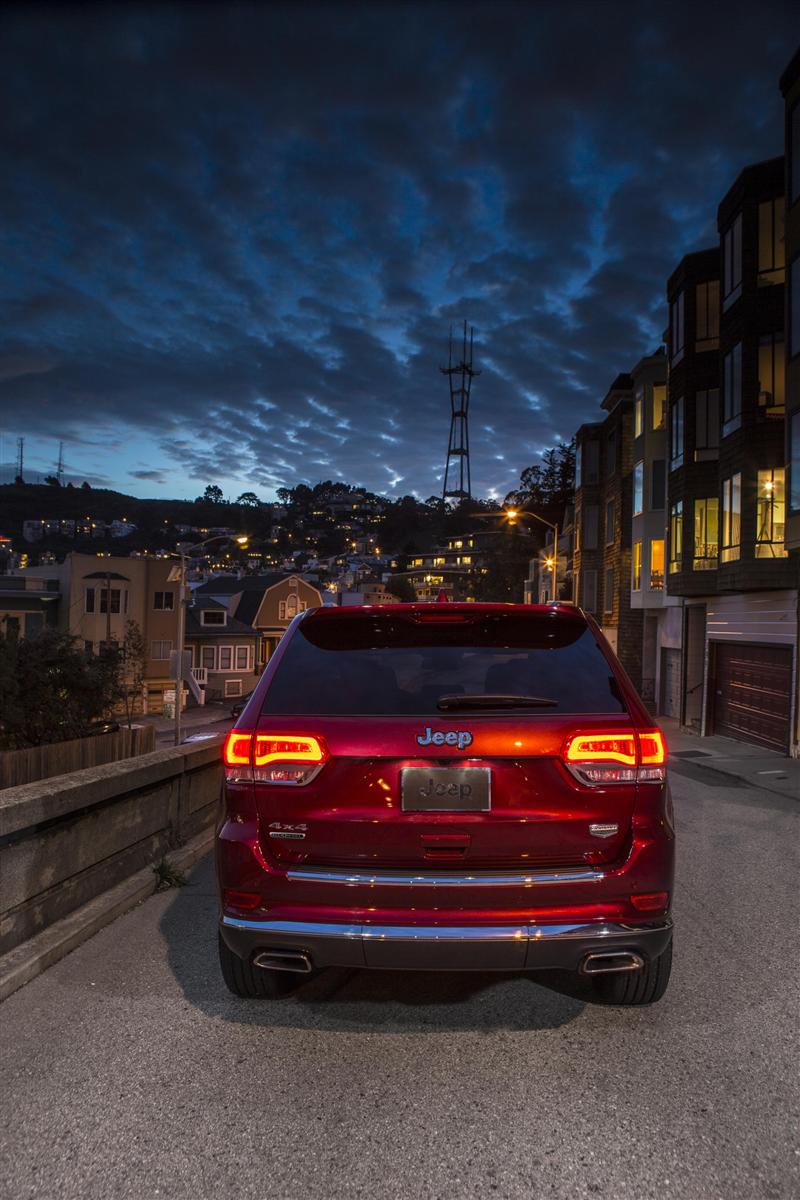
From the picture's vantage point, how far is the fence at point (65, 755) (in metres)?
7.18

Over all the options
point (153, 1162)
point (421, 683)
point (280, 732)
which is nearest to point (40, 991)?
point (153, 1162)

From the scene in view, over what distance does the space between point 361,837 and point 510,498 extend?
75.7 metres

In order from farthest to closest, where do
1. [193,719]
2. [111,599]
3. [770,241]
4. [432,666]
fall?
[111,599], [193,719], [770,241], [432,666]

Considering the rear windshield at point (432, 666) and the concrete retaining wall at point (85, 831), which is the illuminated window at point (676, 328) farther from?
the rear windshield at point (432, 666)

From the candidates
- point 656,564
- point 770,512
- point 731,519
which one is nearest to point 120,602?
point 656,564

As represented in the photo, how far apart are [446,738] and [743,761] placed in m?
17.7

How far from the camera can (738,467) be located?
22.5 metres

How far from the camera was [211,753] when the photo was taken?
25.1 feet

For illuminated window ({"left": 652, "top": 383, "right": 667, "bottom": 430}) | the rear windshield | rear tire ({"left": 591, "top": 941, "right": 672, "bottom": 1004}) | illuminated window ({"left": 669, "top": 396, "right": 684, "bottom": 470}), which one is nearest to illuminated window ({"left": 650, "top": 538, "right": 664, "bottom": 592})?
illuminated window ({"left": 652, "top": 383, "right": 667, "bottom": 430})

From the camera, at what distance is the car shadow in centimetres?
379

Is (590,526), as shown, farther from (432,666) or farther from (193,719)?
(432,666)

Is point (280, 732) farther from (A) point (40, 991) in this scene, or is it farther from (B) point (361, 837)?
(A) point (40, 991)

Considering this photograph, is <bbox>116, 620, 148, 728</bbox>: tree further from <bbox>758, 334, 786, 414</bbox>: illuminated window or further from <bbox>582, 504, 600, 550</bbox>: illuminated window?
<bbox>758, 334, 786, 414</bbox>: illuminated window

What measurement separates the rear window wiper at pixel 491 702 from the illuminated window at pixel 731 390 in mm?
21473
